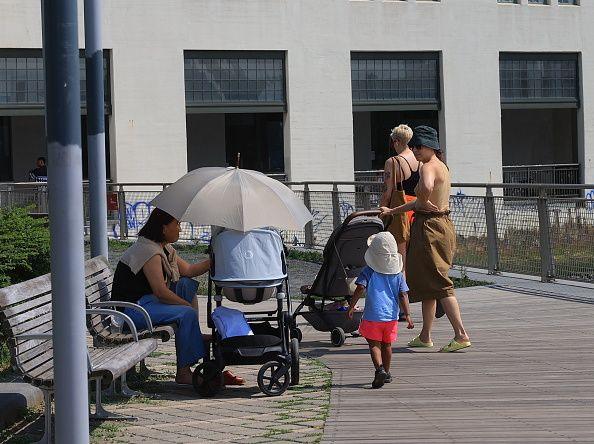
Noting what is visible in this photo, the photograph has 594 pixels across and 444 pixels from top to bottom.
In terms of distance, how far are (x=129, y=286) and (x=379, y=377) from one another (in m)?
2.06

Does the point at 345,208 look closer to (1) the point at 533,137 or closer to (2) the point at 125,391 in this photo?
(2) the point at 125,391

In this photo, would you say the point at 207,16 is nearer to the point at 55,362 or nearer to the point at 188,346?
the point at 188,346

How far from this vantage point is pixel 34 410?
8.48 meters

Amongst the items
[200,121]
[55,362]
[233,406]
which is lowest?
[233,406]

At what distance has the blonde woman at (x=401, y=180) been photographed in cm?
1185

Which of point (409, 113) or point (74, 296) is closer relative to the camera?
point (74, 296)

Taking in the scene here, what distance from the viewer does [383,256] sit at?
9289mm

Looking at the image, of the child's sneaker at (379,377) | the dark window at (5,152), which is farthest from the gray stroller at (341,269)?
the dark window at (5,152)

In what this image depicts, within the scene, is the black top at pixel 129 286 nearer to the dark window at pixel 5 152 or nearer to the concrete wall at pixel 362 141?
the dark window at pixel 5 152

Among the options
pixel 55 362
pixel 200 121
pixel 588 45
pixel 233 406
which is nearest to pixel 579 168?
pixel 588 45

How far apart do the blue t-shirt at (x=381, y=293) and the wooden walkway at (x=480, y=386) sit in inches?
21.3

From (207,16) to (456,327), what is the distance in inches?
858

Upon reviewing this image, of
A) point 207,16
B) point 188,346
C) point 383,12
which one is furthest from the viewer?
point 383,12

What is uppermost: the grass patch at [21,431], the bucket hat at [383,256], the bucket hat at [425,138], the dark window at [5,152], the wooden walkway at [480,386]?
the dark window at [5,152]
